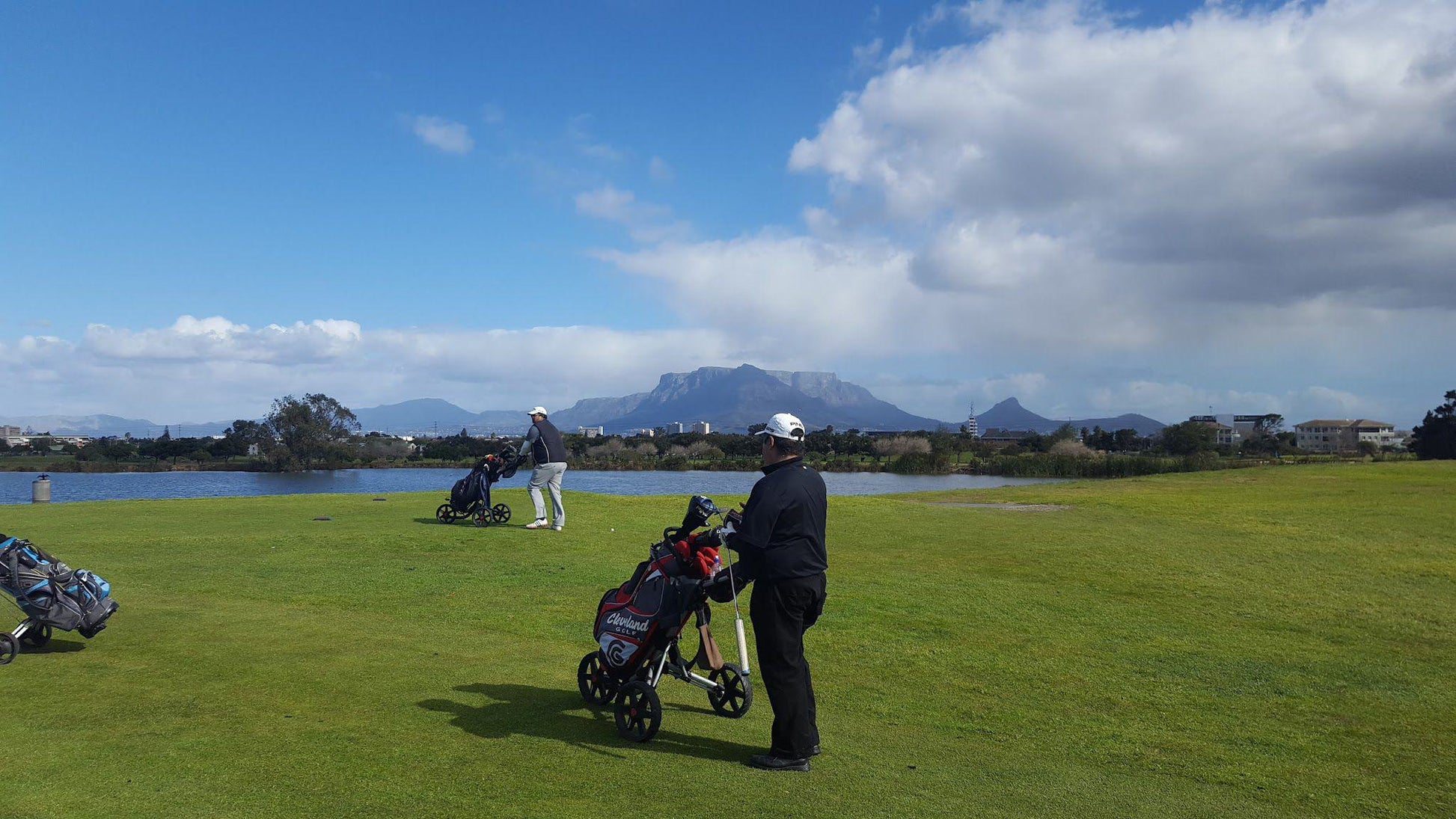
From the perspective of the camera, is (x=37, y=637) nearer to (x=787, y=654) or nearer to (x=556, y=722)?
(x=556, y=722)

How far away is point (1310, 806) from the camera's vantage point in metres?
4.83

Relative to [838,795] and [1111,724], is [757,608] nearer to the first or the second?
[838,795]

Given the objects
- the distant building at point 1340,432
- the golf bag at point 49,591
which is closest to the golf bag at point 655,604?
the golf bag at point 49,591

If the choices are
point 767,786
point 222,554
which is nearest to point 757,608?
point 767,786

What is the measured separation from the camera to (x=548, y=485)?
16.7 m

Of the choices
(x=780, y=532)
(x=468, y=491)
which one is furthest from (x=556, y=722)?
(x=468, y=491)

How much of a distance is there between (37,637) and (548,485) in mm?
9420

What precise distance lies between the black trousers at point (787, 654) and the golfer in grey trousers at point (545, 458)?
1147 centimetres

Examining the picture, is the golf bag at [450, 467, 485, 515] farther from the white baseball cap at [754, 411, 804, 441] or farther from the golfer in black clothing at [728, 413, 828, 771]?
the golfer in black clothing at [728, 413, 828, 771]

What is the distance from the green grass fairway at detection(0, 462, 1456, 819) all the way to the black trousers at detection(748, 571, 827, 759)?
0.26 meters

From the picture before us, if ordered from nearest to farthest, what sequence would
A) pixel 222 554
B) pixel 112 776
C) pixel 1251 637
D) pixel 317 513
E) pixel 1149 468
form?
pixel 112 776 < pixel 1251 637 < pixel 222 554 < pixel 317 513 < pixel 1149 468

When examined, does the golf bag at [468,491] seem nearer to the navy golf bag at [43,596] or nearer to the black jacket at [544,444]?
the black jacket at [544,444]

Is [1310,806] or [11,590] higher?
[11,590]

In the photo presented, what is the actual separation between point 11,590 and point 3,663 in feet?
2.10
